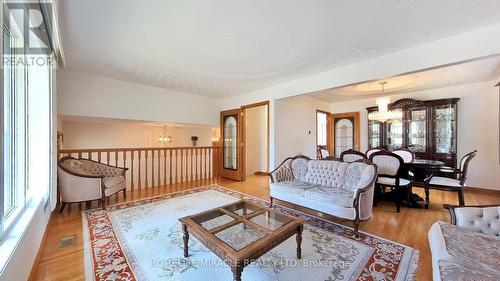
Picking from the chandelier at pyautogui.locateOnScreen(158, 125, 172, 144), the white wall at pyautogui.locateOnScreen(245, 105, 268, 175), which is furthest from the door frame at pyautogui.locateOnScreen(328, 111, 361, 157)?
the chandelier at pyautogui.locateOnScreen(158, 125, 172, 144)

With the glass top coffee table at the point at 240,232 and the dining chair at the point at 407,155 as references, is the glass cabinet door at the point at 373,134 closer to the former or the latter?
the dining chair at the point at 407,155

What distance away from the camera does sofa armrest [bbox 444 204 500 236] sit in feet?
5.44

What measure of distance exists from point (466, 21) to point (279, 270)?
127 inches

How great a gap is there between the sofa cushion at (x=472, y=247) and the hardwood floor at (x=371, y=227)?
18.1 inches

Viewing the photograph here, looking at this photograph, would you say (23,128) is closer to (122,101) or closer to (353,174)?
(122,101)

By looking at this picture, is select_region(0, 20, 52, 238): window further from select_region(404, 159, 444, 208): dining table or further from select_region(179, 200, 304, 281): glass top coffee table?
select_region(404, 159, 444, 208): dining table

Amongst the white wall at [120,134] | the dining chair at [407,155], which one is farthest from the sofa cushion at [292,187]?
the white wall at [120,134]

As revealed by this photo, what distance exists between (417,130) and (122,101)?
7066mm

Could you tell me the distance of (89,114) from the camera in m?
3.90

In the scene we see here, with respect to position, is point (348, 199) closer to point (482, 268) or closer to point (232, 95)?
point (482, 268)

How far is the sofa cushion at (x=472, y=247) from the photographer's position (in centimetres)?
125

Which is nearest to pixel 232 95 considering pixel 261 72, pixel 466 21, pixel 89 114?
pixel 261 72

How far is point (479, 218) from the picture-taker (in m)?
1.71

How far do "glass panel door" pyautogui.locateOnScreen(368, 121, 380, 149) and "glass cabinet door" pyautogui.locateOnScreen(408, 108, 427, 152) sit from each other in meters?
0.73
